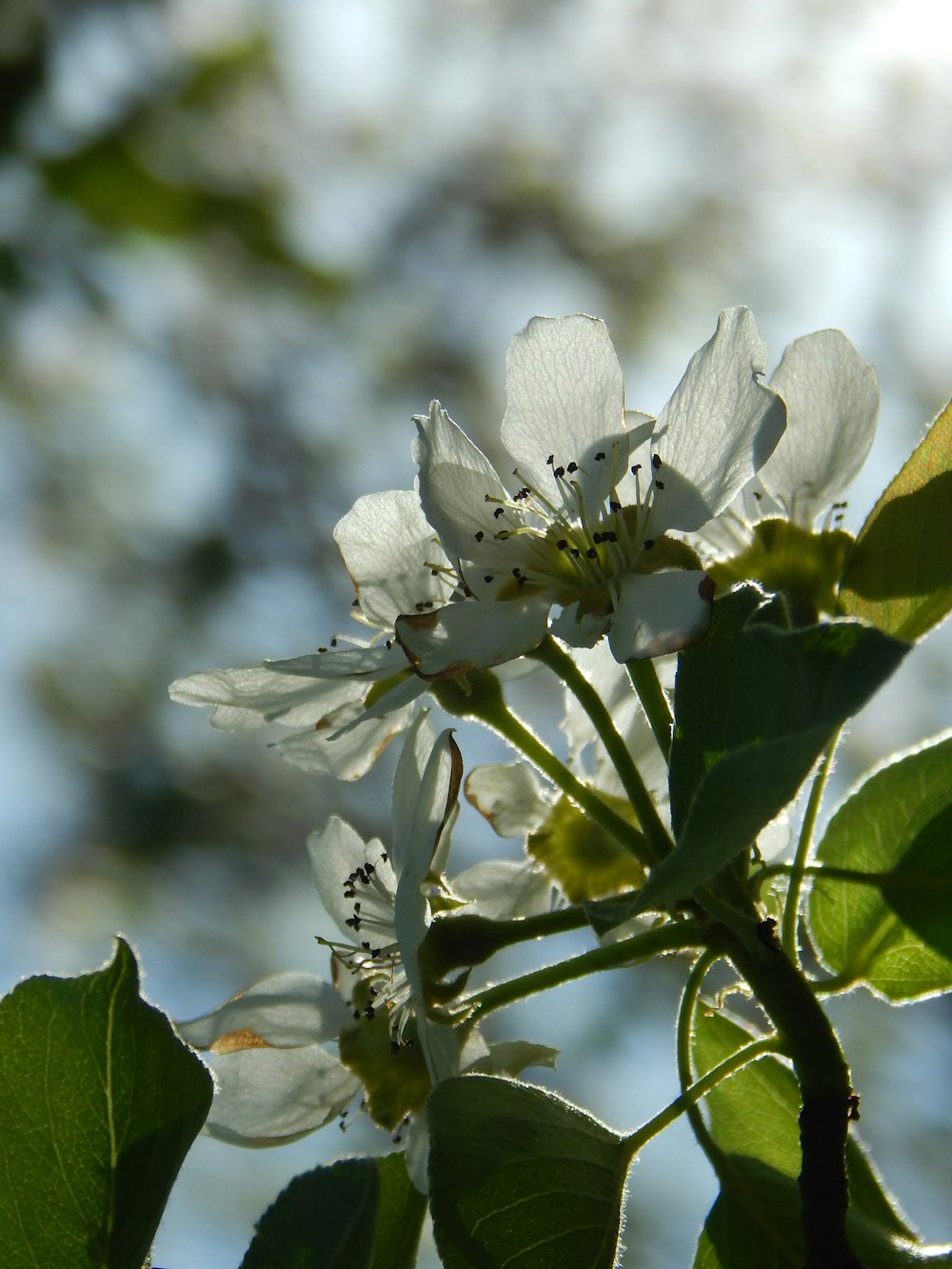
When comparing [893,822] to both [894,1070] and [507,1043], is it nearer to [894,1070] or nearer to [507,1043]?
[507,1043]

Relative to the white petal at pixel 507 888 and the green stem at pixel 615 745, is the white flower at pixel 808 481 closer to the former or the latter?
the green stem at pixel 615 745

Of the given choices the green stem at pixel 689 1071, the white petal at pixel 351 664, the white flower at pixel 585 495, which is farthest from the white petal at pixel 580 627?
the green stem at pixel 689 1071

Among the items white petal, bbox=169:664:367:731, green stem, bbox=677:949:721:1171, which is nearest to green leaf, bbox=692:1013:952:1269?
green stem, bbox=677:949:721:1171

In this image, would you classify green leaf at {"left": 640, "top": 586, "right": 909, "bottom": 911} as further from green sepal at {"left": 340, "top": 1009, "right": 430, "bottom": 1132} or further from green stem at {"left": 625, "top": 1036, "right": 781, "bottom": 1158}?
green sepal at {"left": 340, "top": 1009, "right": 430, "bottom": 1132}

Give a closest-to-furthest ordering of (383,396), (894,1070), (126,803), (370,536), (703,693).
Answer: (703,693), (370,536), (894,1070), (126,803), (383,396)

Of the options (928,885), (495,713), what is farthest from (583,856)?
(928,885)

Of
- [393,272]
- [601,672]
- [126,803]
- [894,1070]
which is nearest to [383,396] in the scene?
[393,272]
